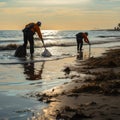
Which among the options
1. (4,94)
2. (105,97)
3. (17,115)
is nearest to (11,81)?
(4,94)

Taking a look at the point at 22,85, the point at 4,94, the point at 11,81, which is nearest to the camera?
the point at 4,94

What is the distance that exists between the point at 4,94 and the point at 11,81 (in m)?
2.28

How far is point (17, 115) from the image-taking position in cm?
663

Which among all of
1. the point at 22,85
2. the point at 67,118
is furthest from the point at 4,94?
the point at 67,118

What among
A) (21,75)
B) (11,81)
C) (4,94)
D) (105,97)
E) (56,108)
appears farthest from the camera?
(21,75)

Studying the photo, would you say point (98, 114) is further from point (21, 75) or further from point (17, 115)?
point (21, 75)

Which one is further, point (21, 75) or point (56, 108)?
point (21, 75)

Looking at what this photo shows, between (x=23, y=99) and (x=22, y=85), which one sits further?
(x=22, y=85)

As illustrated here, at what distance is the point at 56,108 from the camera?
7.17 m

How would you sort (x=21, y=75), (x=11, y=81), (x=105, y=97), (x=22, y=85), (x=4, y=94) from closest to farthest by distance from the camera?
1. (x=105, y=97)
2. (x=4, y=94)
3. (x=22, y=85)
4. (x=11, y=81)
5. (x=21, y=75)

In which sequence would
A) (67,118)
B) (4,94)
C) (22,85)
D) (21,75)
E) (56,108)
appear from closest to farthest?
(67,118) → (56,108) → (4,94) → (22,85) → (21,75)

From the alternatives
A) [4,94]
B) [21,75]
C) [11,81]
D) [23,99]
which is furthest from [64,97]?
[21,75]

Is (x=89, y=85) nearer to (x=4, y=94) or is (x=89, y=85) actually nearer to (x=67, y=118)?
(x=4, y=94)

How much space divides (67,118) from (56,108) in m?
0.89
